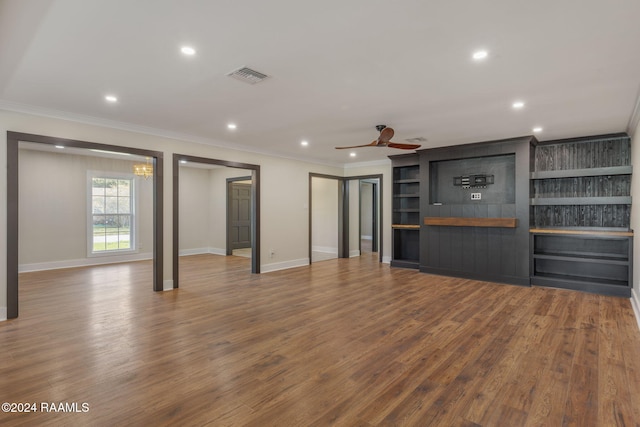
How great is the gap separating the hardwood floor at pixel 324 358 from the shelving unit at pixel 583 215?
0.57m

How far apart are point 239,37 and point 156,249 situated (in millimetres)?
3825

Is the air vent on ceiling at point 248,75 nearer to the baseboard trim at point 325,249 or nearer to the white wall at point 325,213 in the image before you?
the white wall at point 325,213

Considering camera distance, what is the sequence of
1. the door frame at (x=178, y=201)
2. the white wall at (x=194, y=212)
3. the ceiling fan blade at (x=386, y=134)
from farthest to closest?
the white wall at (x=194, y=212) → the door frame at (x=178, y=201) → the ceiling fan blade at (x=386, y=134)

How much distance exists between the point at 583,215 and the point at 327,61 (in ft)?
17.3

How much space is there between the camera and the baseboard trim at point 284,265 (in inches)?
270

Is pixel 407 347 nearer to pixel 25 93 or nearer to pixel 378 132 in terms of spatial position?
pixel 378 132

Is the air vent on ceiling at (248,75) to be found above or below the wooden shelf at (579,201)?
above

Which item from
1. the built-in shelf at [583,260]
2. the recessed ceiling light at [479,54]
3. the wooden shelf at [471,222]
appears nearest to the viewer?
the recessed ceiling light at [479,54]

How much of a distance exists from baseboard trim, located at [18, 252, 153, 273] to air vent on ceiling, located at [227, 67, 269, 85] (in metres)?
6.58

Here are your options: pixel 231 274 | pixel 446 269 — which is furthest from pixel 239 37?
pixel 446 269

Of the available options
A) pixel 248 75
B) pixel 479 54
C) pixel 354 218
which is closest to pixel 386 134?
pixel 479 54

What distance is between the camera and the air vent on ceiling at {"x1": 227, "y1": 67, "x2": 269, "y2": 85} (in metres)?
2.96

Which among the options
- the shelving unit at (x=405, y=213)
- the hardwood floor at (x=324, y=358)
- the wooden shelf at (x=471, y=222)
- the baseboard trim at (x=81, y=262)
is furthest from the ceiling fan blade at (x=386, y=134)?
the baseboard trim at (x=81, y=262)

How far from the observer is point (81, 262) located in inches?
293
